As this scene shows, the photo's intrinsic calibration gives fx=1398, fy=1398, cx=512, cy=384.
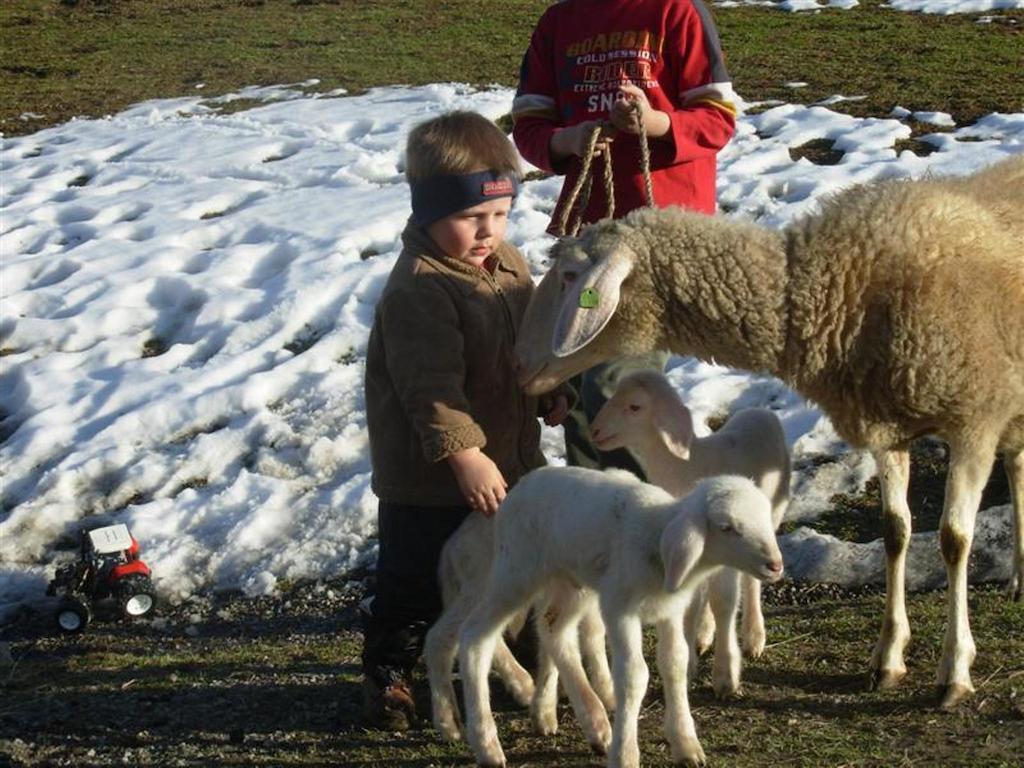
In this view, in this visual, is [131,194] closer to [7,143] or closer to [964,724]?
[7,143]

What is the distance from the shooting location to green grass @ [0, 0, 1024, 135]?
12.5 metres

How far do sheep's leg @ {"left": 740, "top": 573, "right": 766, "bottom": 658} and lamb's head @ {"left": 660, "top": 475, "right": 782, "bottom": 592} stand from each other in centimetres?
123

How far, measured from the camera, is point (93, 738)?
4.50m

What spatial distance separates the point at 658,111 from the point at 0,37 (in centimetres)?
1553

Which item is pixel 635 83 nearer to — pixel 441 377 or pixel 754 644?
pixel 441 377

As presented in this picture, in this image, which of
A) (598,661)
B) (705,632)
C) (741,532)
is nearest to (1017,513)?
(705,632)

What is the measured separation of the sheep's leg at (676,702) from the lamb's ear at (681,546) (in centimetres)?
35

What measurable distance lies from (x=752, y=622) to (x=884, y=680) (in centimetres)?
50

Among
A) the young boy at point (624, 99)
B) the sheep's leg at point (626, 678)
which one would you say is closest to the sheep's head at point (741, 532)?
the sheep's leg at point (626, 678)

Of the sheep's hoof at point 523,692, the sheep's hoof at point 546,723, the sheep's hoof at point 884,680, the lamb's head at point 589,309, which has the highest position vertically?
the lamb's head at point 589,309

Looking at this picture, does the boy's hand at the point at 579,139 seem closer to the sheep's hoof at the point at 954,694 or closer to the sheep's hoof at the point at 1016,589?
the sheep's hoof at the point at 954,694

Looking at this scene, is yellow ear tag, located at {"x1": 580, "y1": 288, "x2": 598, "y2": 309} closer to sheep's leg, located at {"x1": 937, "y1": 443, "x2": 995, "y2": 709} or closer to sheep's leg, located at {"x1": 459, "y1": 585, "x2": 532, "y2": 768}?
sheep's leg, located at {"x1": 459, "y1": 585, "x2": 532, "y2": 768}

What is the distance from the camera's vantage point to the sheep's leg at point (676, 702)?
3.84m

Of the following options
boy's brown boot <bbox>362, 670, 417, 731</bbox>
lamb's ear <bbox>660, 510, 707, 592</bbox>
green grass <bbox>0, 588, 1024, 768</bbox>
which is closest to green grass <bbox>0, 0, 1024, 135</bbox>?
green grass <bbox>0, 588, 1024, 768</bbox>
